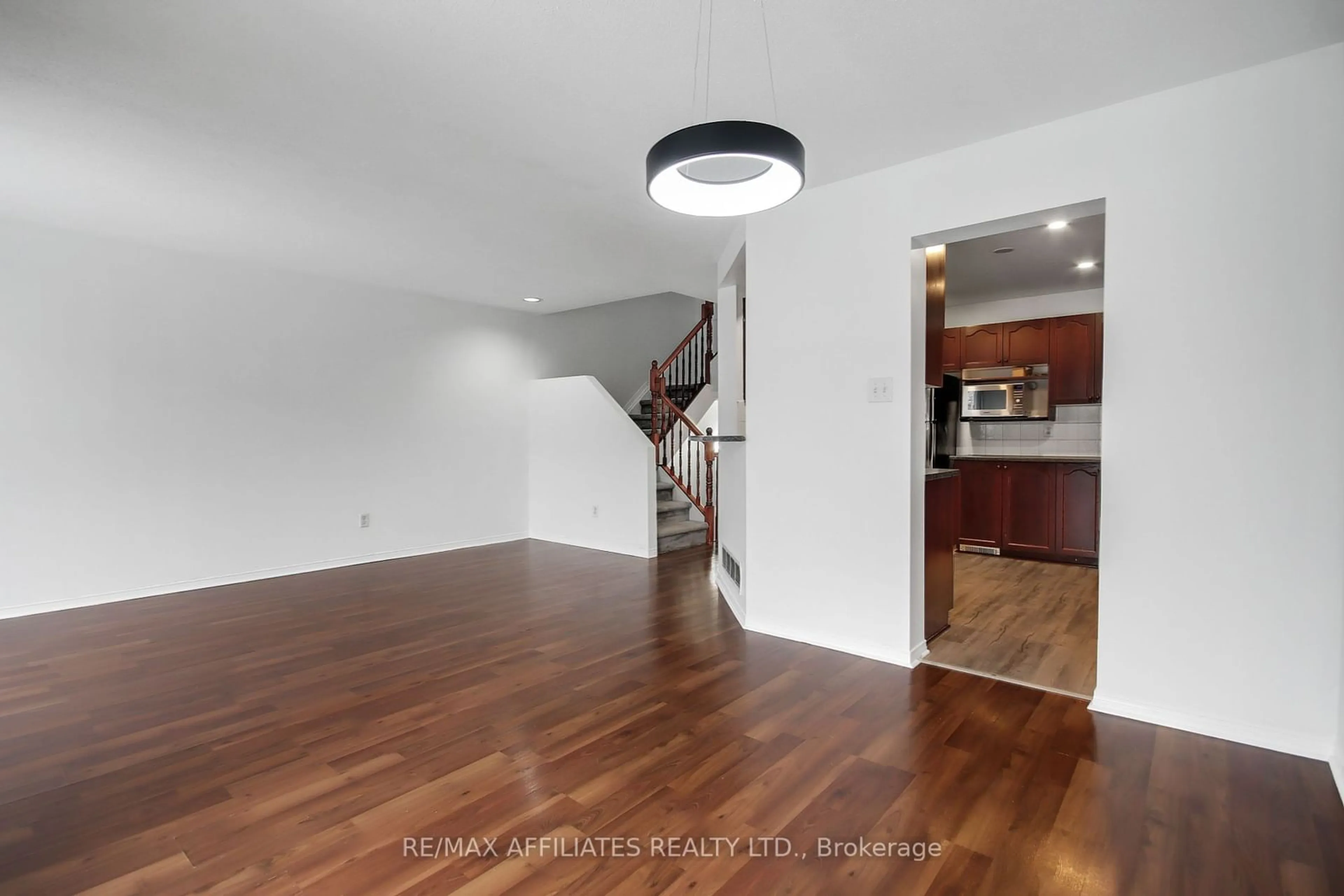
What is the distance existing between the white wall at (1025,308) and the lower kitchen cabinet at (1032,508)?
1491 mm

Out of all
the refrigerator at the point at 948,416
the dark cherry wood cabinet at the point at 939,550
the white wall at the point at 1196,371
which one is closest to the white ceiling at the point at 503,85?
the white wall at the point at 1196,371

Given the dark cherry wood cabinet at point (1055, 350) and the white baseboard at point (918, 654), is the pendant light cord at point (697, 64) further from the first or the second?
the dark cherry wood cabinet at point (1055, 350)

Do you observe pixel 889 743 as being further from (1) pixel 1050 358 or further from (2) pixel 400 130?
(1) pixel 1050 358

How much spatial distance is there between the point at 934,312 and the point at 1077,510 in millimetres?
3154

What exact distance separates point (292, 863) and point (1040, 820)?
7.03 feet

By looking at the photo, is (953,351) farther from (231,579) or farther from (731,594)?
(231,579)

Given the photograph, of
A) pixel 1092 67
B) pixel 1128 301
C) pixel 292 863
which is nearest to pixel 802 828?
pixel 292 863

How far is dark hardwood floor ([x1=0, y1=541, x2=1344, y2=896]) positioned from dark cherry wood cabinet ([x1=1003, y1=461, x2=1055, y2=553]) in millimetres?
3317

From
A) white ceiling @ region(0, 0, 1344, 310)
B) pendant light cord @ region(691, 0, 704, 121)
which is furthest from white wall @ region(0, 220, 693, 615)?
A: pendant light cord @ region(691, 0, 704, 121)

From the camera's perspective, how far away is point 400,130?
2.84 m

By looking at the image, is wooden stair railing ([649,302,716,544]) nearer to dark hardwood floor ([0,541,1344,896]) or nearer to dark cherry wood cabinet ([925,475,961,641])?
dark cherry wood cabinet ([925,475,961,641])

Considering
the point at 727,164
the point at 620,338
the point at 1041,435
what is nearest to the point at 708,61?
the point at 727,164

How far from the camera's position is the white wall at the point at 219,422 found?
423 cm

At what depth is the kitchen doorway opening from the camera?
11.0 feet
